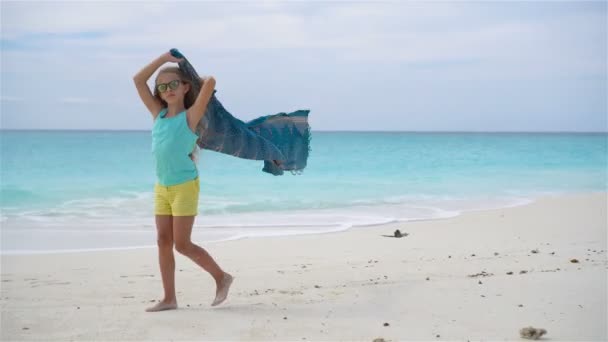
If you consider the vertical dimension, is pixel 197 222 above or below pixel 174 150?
below

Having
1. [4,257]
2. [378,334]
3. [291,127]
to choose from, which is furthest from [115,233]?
[378,334]

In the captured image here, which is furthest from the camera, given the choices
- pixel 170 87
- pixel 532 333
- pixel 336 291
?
pixel 336 291

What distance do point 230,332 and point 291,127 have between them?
208cm

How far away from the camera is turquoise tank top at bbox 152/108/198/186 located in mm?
4496

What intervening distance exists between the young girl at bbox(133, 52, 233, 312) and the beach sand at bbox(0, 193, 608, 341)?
48cm

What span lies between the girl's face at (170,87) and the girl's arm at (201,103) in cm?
15

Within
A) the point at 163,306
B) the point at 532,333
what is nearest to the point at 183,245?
the point at 163,306

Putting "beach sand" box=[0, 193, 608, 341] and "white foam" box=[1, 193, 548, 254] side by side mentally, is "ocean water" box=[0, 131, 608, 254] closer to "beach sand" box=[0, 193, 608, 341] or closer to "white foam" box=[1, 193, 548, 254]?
"white foam" box=[1, 193, 548, 254]

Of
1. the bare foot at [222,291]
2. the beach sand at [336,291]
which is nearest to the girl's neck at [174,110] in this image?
the bare foot at [222,291]

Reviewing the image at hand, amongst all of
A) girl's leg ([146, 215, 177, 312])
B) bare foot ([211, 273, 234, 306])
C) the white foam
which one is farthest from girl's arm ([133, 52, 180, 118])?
the white foam

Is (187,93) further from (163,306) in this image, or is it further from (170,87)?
(163,306)

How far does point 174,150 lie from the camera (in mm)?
4496

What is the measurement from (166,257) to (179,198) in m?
0.50

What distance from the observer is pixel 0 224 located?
35.6 feet
